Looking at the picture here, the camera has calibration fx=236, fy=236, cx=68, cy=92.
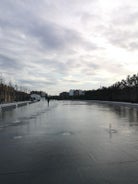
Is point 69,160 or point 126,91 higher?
point 126,91

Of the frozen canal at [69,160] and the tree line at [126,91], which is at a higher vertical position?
the tree line at [126,91]

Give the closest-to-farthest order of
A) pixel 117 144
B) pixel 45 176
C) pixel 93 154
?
pixel 45 176
pixel 93 154
pixel 117 144

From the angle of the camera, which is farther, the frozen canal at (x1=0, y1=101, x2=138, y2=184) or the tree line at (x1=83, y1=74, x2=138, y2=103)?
the tree line at (x1=83, y1=74, x2=138, y2=103)

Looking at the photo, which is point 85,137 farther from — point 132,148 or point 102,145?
point 132,148

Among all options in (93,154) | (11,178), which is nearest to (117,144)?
(93,154)

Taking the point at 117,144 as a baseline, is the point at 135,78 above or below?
above

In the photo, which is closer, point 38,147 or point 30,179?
point 30,179

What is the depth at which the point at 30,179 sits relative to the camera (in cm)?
504

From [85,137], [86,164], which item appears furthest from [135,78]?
[86,164]

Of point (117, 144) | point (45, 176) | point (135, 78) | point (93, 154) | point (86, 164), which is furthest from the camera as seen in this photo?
point (135, 78)

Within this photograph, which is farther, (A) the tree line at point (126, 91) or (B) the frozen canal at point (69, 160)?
(A) the tree line at point (126, 91)

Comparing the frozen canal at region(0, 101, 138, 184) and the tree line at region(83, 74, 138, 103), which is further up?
the tree line at region(83, 74, 138, 103)

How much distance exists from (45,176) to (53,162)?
1.03m

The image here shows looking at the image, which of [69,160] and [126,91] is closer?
[69,160]
